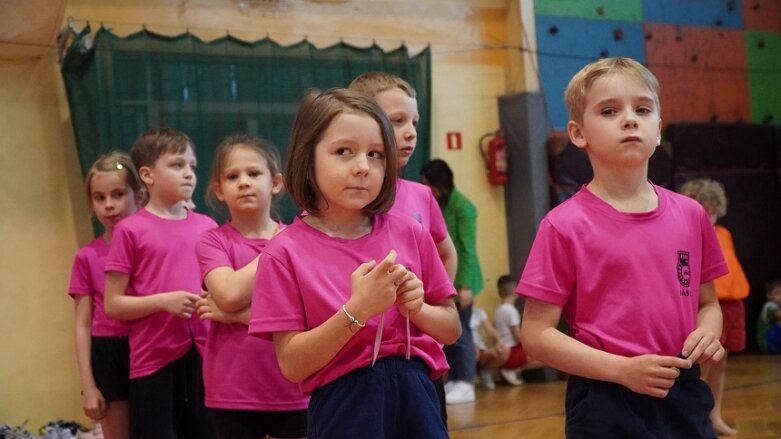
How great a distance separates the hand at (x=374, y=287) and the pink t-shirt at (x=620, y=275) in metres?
0.44

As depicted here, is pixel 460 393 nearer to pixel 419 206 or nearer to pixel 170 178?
pixel 170 178

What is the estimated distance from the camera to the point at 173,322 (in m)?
3.05

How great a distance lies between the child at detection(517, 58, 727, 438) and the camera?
1.91 m

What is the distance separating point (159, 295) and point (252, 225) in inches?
20.3

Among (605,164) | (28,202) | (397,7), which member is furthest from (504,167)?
(605,164)

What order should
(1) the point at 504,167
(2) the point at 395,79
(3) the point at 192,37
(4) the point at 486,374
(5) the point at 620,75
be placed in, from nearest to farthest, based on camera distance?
(5) the point at 620,75, (2) the point at 395,79, (3) the point at 192,37, (4) the point at 486,374, (1) the point at 504,167

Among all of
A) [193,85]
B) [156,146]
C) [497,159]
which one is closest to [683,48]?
[497,159]

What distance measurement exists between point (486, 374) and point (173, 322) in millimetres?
4181

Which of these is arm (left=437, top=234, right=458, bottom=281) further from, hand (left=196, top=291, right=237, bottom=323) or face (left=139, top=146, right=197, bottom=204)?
face (left=139, top=146, right=197, bottom=204)

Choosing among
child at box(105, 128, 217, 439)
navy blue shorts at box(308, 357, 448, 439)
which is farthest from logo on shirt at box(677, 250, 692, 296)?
child at box(105, 128, 217, 439)

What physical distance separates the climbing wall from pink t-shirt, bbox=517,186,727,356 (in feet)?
18.5

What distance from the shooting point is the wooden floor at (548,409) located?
4801 mm

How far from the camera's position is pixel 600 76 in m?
2.08

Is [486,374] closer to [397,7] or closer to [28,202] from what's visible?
[397,7]
